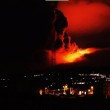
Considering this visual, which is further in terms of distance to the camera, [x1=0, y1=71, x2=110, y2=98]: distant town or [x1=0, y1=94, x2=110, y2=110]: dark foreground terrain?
[x1=0, y1=71, x2=110, y2=98]: distant town

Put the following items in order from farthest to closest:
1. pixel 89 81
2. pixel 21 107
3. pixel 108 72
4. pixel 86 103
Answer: pixel 89 81 < pixel 108 72 < pixel 86 103 < pixel 21 107

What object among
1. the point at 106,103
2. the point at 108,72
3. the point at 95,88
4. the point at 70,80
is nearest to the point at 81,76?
the point at 70,80

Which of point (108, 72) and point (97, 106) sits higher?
point (108, 72)

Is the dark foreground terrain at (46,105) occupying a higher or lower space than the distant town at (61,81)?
lower

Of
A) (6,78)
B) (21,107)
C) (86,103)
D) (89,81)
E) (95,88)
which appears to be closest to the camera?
(21,107)

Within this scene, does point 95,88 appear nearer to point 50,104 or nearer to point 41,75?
point 41,75

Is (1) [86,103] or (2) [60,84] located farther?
(2) [60,84]

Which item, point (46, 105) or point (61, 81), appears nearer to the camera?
point (46, 105)

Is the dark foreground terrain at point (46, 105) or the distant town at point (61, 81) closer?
the dark foreground terrain at point (46, 105)

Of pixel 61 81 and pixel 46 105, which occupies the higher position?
pixel 61 81

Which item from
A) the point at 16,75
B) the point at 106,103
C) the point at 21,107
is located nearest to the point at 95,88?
the point at 16,75

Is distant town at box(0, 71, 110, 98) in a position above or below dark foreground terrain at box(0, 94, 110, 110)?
above
